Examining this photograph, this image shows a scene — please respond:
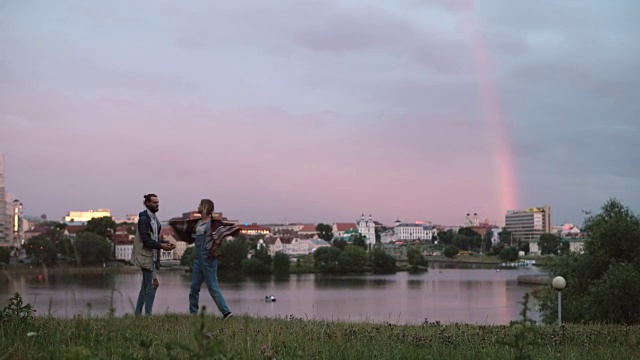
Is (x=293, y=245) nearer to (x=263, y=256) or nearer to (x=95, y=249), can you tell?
(x=263, y=256)

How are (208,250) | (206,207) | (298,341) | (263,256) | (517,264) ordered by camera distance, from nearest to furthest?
(298,341) < (208,250) < (206,207) < (263,256) < (517,264)

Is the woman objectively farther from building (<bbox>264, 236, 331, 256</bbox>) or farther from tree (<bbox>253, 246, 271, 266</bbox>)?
building (<bbox>264, 236, 331, 256</bbox>)

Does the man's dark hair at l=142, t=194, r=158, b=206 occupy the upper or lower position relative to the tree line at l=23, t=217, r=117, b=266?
upper

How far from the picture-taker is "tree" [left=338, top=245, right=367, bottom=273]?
10325cm

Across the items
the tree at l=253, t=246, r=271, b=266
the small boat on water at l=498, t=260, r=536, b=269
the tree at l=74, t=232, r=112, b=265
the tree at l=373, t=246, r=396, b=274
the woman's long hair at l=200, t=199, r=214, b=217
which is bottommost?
the small boat on water at l=498, t=260, r=536, b=269

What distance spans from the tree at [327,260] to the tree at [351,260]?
2.51ft

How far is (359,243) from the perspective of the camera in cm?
14862

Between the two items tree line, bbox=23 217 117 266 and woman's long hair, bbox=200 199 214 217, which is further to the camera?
woman's long hair, bbox=200 199 214 217

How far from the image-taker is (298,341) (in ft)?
20.3

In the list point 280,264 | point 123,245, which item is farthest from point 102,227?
point 280,264

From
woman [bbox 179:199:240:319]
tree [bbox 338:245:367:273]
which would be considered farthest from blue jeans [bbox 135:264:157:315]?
tree [bbox 338:245:367:273]

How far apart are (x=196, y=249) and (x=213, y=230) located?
1.19ft

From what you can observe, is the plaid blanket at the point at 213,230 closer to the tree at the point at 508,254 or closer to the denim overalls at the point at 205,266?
the denim overalls at the point at 205,266

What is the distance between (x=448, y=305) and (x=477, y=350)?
4292 cm
